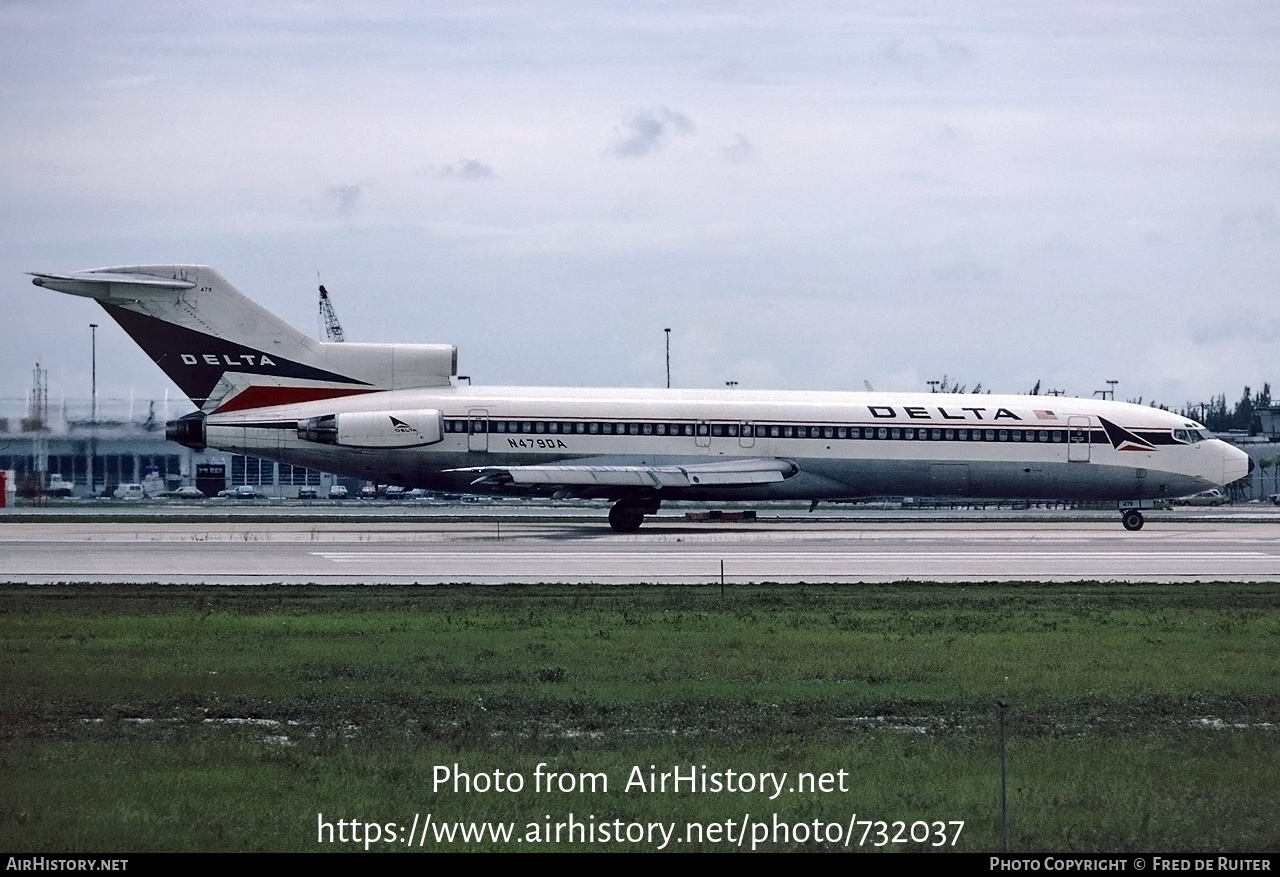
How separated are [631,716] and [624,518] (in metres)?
30.0

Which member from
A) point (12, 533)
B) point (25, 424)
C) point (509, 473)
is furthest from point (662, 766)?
point (25, 424)

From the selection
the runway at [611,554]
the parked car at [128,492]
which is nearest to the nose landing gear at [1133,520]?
the runway at [611,554]

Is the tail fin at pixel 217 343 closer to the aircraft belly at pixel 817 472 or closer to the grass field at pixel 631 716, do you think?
the aircraft belly at pixel 817 472

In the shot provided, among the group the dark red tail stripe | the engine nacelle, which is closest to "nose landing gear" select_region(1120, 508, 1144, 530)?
the engine nacelle

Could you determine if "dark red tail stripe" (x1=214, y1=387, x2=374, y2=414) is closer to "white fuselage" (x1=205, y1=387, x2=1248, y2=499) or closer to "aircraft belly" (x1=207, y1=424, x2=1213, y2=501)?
"white fuselage" (x1=205, y1=387, x2=1248, y2=499)

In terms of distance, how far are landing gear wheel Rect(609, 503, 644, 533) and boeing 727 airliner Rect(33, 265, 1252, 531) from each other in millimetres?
44

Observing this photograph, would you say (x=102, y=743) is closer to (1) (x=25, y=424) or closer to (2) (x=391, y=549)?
(2) (x=391, y=549)

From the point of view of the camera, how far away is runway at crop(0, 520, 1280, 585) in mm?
30078

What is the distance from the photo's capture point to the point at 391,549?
121 ft

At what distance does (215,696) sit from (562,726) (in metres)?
4.03

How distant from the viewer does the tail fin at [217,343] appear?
42938mm

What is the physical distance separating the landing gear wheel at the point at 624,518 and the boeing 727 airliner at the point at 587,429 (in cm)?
4

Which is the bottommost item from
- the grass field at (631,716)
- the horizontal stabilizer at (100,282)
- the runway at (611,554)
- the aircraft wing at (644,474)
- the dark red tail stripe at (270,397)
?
the runway at (611,554)

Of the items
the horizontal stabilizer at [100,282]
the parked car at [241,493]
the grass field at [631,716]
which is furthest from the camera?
the parked car at [241,493]
